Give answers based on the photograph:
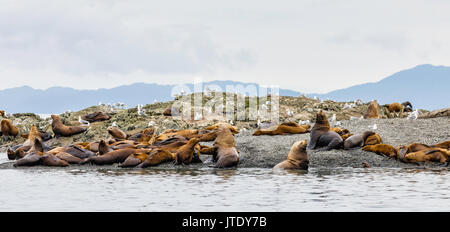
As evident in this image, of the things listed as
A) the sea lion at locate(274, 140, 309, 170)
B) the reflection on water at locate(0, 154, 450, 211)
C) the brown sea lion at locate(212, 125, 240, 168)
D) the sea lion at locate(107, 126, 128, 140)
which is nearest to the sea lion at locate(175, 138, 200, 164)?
the brown sea lion at locate(212, 125, 240, 168)

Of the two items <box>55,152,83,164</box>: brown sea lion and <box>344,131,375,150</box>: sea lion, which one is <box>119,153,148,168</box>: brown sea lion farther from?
<box>344,131,375,150</box>: sea lion

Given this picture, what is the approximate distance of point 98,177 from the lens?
15.2 meters

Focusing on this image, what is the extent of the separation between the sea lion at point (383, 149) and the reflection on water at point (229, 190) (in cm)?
152

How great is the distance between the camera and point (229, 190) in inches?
473

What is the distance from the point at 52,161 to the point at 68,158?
541 millimetres

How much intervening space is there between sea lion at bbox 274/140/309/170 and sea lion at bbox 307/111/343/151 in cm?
194

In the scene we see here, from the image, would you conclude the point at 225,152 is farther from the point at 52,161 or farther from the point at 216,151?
the point at 52,161

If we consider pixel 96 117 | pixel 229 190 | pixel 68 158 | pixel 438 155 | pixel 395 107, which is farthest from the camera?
pixel 96 117

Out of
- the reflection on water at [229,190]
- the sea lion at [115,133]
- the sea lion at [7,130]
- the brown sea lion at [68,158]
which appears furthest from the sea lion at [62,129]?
the reflection on water at [229,190]

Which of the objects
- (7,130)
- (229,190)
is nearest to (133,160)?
(229,190)

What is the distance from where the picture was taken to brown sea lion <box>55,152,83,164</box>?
1889 cm
